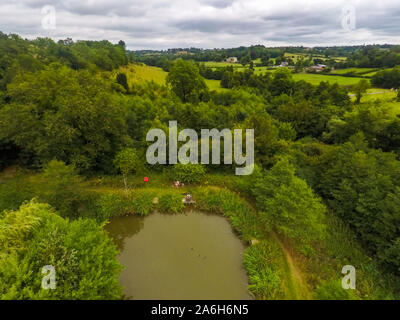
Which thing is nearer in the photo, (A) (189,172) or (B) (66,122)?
(B) (66,122)

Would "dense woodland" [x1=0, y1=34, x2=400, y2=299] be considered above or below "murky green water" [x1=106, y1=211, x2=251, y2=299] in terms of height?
above

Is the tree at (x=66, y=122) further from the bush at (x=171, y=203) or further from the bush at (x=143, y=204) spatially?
the bush at (x=171, y=203)
